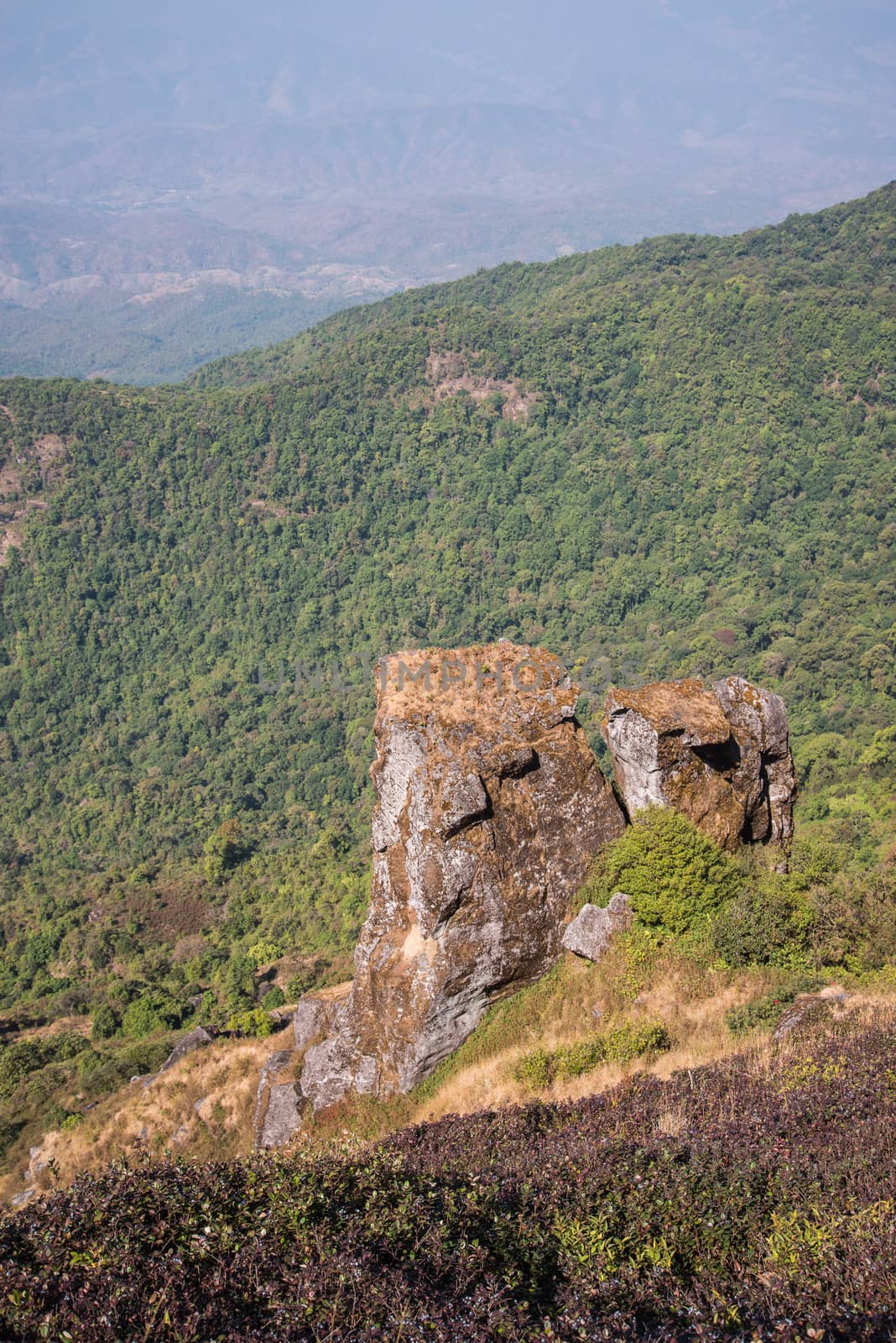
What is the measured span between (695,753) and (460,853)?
4318mm

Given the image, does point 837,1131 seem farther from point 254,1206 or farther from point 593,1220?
point 254,1206

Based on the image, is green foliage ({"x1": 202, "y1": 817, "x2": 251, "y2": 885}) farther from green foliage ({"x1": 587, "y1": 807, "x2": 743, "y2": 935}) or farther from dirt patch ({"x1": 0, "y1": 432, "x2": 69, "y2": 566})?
green foliage ({"x1": 587, "y1": 807, "x2": 743, "y2": 935})

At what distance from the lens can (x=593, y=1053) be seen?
40.7ft

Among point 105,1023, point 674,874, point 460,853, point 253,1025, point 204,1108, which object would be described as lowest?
point 105,1023

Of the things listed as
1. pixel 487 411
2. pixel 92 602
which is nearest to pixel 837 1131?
pixel 92 602

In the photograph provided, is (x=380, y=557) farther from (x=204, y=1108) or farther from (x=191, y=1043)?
(x=204, y=1108)

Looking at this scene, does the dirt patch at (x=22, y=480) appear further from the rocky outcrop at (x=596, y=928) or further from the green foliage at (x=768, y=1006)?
the green foliage at (x=768, y=1006)

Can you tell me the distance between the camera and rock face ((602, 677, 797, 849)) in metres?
15.1

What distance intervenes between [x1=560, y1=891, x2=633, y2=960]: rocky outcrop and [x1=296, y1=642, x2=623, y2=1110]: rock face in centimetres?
37

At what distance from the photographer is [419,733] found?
15.1 m

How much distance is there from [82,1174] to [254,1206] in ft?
4.93

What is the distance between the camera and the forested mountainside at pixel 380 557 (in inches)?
2156

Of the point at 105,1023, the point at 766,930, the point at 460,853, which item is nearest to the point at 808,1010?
the point at 766,930

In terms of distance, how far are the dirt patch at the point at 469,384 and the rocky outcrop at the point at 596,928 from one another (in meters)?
90.1
